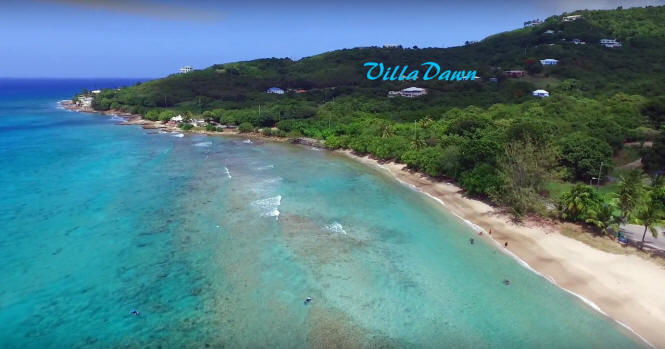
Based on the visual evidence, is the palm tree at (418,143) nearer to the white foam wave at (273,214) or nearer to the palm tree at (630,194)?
the white foam wave at (273,214)

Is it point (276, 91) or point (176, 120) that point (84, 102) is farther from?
point (276, 91)

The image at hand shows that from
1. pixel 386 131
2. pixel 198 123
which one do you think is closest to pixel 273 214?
pixel 386 131

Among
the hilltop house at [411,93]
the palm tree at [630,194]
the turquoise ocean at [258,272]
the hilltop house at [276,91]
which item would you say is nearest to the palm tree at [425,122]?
the turquoise ocean at [258,272]

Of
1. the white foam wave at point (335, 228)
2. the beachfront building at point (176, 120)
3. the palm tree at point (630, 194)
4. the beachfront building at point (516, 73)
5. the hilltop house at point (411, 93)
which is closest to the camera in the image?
the palm tree at point (630, 194)

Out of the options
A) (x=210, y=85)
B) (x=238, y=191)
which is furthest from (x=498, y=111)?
(x=210, y=85)

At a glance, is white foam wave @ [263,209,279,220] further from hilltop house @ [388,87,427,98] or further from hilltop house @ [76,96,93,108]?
hilltop house @ [76,96,93,108]

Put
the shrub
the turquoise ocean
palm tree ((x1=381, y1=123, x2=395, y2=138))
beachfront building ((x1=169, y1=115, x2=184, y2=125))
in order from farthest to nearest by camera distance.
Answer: beachfront building ((x1=169, y1=115, x2=184, y2=125)) → palm tree ((x1=381, y1=123, x2=395, y2=138)) → the shrub → the turquoise ocean

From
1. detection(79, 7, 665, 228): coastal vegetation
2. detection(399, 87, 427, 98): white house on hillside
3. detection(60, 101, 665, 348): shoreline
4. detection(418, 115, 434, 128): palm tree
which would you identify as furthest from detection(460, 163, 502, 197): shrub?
detection(399, 87, 427, 98): white house on hillside
